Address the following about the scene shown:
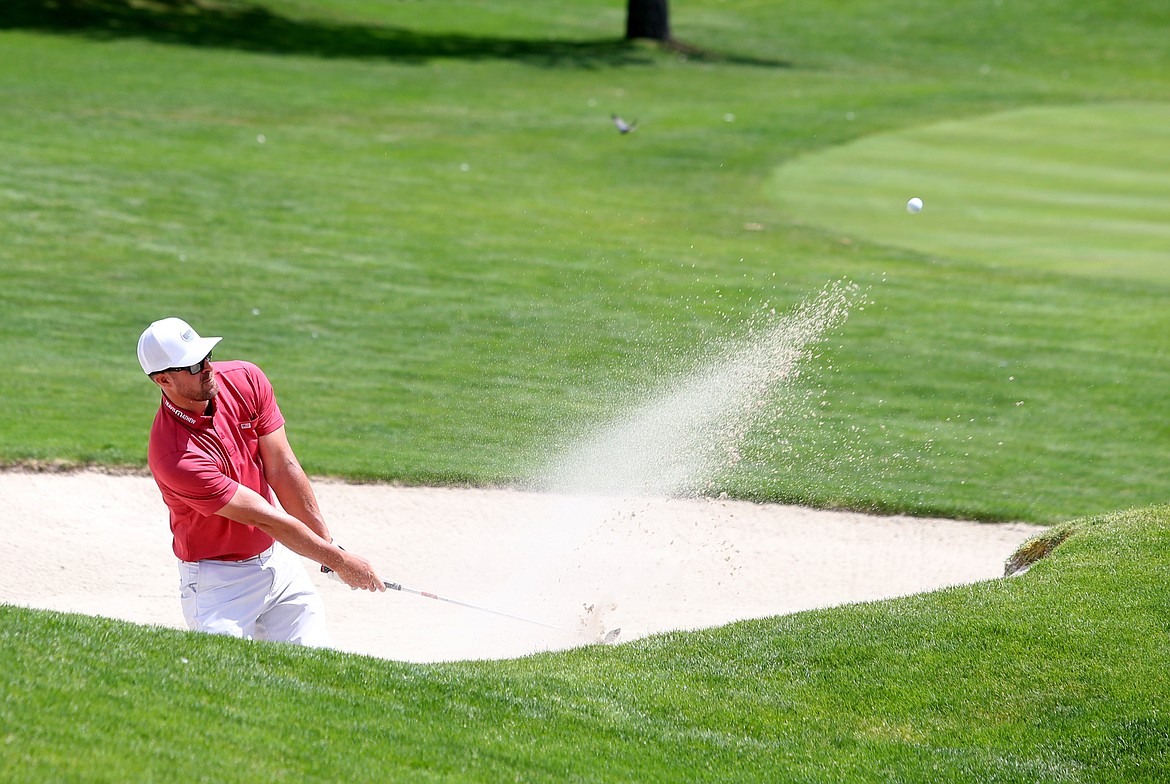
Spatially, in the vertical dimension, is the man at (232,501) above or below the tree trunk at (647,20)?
below

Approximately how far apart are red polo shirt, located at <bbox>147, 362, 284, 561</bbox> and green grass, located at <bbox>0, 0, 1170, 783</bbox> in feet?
1.58

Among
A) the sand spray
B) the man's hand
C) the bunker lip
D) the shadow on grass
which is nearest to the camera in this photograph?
the man's hand

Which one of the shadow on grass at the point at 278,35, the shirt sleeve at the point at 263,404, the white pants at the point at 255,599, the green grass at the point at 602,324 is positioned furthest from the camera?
the shadow on grass at the point at 278,35

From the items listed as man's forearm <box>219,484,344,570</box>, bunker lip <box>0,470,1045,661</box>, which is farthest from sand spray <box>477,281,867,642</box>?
man's forearm <box>219,484,344,570</box>

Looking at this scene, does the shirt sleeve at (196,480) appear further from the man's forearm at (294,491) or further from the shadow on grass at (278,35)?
the shadow on grass at (278,35)

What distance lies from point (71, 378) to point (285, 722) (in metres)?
7.93

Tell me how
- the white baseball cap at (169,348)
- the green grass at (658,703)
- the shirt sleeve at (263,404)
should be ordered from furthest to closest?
the shirt sleeve at (263,404) → the white baseball cap at (169,348) → the green grass at (658,703)

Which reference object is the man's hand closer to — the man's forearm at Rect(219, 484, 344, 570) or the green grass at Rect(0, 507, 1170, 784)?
the man's forearm at Rect(219, 484, 344, 570)

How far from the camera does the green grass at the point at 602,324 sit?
536 centimetres

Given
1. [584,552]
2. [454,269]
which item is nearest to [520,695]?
[584,552]

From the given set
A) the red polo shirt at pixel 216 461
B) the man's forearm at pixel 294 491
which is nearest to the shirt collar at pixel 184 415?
the red polo shirt at pixel 216 461

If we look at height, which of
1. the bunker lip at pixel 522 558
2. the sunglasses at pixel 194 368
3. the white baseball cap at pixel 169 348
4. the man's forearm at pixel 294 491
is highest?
the white baseball cap at pixel 169 348

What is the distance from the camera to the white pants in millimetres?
5938

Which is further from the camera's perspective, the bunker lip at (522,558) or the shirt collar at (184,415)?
the bunker lip at (522,558)
